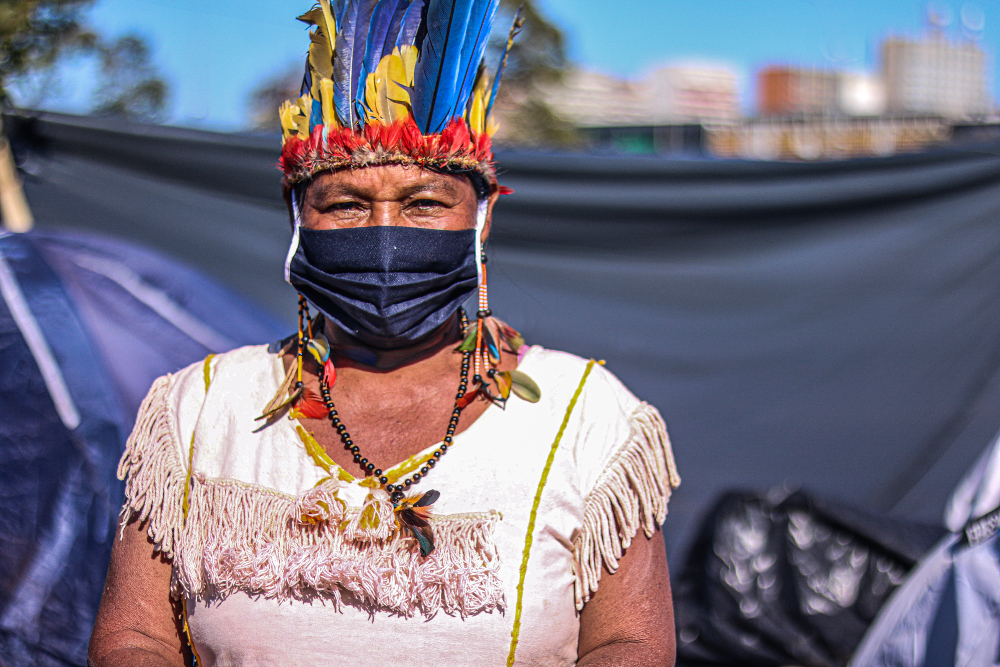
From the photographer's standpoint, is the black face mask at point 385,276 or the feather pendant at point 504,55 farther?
the feather pendant at point 504,55

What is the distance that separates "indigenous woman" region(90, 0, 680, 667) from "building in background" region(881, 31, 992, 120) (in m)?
56.0

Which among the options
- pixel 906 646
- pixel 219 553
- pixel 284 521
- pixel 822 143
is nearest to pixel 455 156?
pixel 284 521

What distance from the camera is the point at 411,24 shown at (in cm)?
186

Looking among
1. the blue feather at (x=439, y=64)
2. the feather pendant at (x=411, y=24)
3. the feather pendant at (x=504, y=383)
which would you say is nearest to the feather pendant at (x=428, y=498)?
the feather pendant at (x=504, y=383)

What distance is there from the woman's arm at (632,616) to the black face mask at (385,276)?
2.09 feet

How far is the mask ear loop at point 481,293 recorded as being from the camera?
5.95 ft

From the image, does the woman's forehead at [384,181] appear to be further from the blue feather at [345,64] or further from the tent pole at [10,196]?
the tent pole at [10,196]

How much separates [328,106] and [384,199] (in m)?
0.26

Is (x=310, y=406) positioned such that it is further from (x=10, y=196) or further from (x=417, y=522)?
(x=10, y=196)

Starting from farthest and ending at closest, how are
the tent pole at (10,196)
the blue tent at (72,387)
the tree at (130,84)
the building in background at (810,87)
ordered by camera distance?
the building in background at (810,87) → the tree at (130,84) → the tent pole at (10,196) → the blue tent at (72,387)

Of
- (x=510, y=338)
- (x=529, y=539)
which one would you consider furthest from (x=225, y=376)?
(x=529, y=539)

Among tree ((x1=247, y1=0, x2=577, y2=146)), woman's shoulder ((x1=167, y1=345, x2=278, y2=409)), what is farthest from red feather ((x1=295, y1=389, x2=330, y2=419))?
tree ((x1=247, y1=0, x2=577, y2=146))

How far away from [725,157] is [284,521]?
2294mm

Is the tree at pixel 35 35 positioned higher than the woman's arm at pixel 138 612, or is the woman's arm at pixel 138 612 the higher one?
the tree at pixel 35 35
